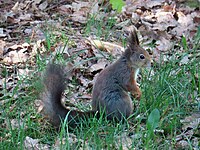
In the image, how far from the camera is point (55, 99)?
472cm

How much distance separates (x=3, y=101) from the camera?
5414 millimetres

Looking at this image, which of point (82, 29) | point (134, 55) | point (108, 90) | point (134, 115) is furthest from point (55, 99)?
point (82, 29)

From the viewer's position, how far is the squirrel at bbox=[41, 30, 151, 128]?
185 inches

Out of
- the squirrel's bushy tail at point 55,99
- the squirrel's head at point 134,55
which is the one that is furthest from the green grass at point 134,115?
the squirrel's head at point 134,55

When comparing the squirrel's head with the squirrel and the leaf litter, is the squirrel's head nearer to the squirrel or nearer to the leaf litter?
the squirrel

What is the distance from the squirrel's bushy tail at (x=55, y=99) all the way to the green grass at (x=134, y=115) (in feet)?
0.30

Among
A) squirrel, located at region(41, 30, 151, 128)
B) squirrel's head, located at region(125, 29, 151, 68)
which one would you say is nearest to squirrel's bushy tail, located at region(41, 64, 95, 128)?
squirrel, located at region(41, 30, 151, 128)

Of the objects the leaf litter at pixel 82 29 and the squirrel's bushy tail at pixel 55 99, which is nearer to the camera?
the squirrel's bushy tail at pixel 55 99

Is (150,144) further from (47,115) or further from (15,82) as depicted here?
(15,82)

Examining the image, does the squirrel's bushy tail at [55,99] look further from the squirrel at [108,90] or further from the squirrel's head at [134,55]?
the squirrel's head at [134,55]

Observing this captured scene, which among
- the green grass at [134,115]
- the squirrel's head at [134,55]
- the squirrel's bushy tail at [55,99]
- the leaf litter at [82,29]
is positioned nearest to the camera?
the green grass at [134,115]

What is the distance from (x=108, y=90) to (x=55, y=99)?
59 centimetres

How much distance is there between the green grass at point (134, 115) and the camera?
14.5ft

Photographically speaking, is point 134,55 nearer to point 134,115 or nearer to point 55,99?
point 134,115
